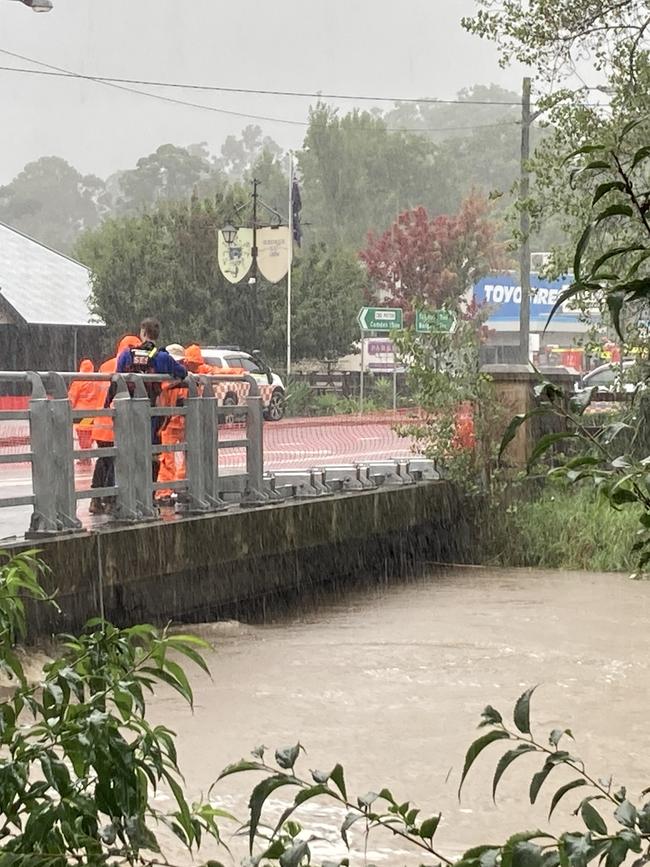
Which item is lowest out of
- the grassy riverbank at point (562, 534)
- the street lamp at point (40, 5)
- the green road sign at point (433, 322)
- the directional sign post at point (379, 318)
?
the grassy riverbank at point (562, 534)

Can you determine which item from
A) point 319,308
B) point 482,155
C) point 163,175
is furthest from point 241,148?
point 319,308

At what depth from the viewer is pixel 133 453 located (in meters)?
10.4

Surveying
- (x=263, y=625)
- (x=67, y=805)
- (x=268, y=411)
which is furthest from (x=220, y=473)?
(x=268, y=411)

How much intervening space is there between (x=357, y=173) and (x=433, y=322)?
7317cm

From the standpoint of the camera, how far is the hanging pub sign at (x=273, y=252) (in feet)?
132

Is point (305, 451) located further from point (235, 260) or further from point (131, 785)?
point (235, 260)

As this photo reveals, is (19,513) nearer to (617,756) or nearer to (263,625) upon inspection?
(263,625)

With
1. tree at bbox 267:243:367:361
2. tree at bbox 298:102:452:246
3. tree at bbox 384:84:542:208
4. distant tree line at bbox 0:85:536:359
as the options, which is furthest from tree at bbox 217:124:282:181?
tree at bbox 267:243:367:361

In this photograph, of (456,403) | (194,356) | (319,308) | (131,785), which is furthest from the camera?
(319,308)

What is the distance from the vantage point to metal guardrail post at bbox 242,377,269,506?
40.5 ft

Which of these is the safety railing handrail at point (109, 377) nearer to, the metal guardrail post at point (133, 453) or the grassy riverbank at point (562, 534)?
the metal guardrail post at point (133, 453)

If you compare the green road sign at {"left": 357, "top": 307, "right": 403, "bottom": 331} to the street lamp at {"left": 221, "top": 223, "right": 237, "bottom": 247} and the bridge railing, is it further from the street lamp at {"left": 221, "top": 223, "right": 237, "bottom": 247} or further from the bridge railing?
the bridge railing

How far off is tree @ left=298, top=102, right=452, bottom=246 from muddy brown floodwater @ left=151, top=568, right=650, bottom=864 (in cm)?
7172

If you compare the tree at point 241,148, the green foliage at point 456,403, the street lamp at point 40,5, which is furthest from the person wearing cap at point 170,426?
the tree at point 241,148
